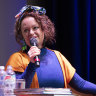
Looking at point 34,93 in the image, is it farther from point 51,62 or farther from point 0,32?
point 0,32

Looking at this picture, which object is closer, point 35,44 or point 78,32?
point 35,44

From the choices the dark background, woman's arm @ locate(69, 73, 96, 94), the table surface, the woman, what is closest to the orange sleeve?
the woman

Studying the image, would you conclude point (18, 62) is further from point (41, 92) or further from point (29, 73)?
point (41, 92)

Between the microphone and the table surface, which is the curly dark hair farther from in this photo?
the table surface

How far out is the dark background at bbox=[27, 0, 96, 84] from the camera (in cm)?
228

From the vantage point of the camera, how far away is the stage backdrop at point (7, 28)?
231 centimetres

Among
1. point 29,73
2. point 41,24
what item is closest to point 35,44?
point 29,73

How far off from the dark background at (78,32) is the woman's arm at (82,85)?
485mm

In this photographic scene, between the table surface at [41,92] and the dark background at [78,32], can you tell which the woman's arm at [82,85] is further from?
the table surface at [41,92]

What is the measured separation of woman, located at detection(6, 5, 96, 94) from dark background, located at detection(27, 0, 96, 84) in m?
0.46

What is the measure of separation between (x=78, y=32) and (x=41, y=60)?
713mm

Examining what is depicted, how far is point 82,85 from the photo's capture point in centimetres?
177

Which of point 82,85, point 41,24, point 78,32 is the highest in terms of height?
point 41,24

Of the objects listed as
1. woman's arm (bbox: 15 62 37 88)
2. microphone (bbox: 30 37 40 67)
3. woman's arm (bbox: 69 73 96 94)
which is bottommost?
woman's arm (bbox: 69 73 96 94)
